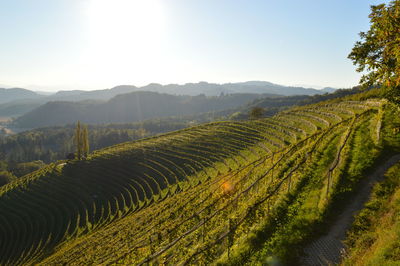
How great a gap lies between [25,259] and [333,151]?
54.3m

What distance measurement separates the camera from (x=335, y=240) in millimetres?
13070

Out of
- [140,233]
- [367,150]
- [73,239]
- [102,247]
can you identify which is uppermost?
[367,150]

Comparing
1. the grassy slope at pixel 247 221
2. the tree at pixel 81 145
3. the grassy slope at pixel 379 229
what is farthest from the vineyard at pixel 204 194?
the tree at pixel 81 145

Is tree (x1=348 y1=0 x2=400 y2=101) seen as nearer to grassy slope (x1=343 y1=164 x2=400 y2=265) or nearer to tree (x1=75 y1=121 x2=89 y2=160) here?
grassy slope (x1=343 y1=164 x2=400 y2=265)

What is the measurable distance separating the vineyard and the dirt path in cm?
65

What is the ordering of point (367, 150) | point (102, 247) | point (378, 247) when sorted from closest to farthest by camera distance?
point (378, 247) < point (367, 150) < point (102, 247)

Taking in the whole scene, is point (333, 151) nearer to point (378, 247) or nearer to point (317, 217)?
point (317, 217)

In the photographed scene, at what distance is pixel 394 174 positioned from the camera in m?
17.1

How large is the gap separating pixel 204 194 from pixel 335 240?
67.3 ft

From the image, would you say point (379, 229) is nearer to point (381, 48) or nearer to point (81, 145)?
point (381, 48)

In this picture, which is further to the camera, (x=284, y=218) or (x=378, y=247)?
(x=284, y=218)

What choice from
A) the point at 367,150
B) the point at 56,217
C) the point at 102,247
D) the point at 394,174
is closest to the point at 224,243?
the point at 394,174

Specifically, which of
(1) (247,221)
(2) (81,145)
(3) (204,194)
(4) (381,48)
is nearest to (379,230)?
(1) (247,221)

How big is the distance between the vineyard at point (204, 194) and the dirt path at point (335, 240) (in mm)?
650
